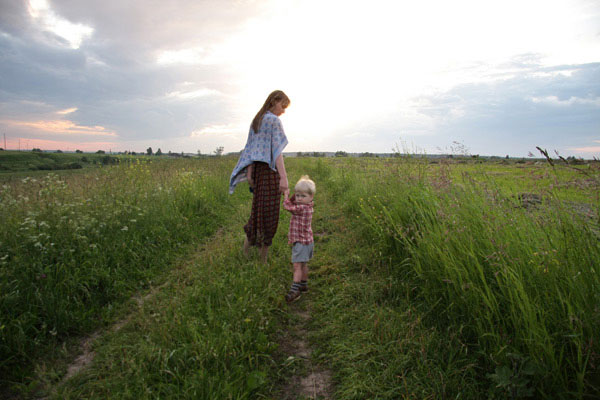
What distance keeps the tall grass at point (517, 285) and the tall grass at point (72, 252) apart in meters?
3.35

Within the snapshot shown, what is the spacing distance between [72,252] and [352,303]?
3.52 m

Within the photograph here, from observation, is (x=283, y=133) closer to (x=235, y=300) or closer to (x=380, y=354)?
(x=235, y=300)

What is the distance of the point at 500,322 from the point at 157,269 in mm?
4119

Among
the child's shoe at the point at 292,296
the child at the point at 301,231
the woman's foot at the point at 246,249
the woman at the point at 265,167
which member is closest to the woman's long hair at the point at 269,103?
the woman at the point at 265,167

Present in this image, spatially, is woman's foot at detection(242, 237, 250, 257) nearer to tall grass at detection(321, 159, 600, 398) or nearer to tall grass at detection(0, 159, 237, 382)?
tall grass at detection(0, 159, 237, 382)

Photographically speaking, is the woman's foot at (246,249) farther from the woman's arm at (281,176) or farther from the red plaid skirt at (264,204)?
the woman's arm at (281,176)

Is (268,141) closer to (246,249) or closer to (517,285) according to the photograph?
(246,249)

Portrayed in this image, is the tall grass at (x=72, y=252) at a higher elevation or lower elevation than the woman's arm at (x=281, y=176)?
lower

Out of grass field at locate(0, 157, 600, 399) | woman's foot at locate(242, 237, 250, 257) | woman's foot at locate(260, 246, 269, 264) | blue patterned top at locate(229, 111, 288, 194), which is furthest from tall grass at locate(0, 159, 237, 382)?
blue patterned top at locate(229, 111, 288, 194)

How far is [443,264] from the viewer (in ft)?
9.05

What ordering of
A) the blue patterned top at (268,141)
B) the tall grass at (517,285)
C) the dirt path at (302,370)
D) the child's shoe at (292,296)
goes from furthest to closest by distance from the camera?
the blue patterned top at (268,141), the child's shoe at (292,296), the dirt path at (302,370), the tall grass at (517,285)

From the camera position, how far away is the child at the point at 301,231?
11.5 feet

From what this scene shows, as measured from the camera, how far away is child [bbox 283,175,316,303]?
349cm

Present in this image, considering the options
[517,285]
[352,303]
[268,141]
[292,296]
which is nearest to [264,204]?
[268,141]
